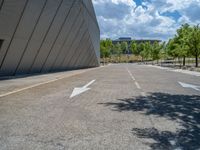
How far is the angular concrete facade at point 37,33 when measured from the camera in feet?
61.4

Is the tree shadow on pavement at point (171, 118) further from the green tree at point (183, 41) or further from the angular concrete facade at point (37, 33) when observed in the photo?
the green tree at point (183, 41)

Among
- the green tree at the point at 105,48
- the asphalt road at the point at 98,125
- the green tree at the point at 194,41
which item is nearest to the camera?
the asphalt road at the point at 98,125

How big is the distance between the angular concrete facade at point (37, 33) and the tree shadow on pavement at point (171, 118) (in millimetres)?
12012

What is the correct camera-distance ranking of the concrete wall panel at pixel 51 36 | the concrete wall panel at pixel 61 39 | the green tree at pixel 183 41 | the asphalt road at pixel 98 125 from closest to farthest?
the asphalt road at pixel 98 125, the concrete wall panel at pixel 51 36, the concrete wall panel at pixel 61 39, the green tree at pixel 183 41

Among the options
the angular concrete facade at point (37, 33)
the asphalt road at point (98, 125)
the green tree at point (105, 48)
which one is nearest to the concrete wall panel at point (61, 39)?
the angular concrete facade at point (37, 33)

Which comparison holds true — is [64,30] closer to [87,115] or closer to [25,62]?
[25,62]

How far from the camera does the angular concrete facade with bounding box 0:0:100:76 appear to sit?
61.4ft

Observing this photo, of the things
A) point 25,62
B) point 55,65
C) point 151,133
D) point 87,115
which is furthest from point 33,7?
point 151,133

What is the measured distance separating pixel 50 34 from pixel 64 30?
176 inches

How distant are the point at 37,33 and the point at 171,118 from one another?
18.3 m

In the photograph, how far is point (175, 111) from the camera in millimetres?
7629

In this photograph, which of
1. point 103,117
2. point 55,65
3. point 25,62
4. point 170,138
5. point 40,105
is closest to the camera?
point 170,138

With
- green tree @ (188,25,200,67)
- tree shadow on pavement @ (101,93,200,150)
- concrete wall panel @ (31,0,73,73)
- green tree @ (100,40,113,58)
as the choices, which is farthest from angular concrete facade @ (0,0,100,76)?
green tree @ (100,40,113,58)

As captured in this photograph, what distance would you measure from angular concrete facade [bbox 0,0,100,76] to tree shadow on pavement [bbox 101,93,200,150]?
1201cm
